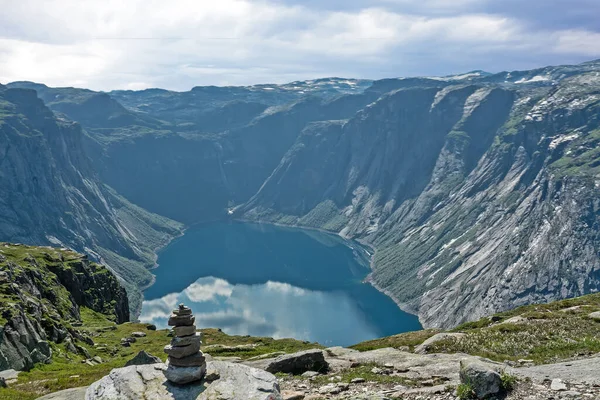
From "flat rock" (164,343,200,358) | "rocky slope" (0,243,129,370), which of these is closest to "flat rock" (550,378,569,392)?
"flat rock" (164,343,200,358)

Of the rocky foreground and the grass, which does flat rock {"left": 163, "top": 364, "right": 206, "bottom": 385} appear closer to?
the rocky foreground

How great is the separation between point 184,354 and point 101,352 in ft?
222

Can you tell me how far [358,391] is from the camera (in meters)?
32.1

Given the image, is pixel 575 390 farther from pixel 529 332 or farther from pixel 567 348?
pixel 529 332

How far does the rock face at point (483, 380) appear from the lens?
26516 millimetres

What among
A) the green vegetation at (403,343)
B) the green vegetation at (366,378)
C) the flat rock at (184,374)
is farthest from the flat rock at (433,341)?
the flat rock at (184,374)

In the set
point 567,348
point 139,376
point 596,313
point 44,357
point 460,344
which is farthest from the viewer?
point 44,357

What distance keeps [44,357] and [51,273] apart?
75.5 meters

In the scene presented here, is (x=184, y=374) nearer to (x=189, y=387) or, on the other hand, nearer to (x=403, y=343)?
(x=189, y=387)

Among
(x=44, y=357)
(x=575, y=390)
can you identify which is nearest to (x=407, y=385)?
(x=575, y=390)

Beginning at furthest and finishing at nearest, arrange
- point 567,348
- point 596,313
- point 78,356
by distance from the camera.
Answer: point 78,356 < point 596,313 < point 567,348

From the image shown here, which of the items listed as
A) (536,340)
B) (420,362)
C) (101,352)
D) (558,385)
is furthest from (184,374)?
(101,352)

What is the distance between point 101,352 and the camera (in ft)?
288

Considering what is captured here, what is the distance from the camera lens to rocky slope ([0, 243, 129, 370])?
62.1m
